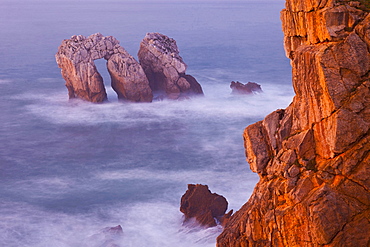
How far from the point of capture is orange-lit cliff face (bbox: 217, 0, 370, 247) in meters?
22.6

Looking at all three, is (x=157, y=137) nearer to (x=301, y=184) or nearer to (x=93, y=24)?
(x=301, y=184)

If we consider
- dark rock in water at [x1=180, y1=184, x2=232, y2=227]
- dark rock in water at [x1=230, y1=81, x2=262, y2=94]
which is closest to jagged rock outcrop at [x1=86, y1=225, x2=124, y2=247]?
dark rock in water at [x1=180, y1=184, x2=232, y2=227]

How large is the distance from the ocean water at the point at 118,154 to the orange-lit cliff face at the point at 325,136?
18467 mm

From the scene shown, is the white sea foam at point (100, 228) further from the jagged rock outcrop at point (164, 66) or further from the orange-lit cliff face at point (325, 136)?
the jagged rock outcrop at point (164, 66)

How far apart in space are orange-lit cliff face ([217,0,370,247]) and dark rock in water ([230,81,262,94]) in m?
60.6

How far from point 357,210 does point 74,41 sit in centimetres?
6133

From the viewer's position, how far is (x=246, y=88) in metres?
86.4

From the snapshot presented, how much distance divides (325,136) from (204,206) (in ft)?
73.6

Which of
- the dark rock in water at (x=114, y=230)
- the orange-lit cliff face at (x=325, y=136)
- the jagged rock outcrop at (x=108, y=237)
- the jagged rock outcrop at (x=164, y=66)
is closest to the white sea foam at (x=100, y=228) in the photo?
the jagged rock outcrop at (x=108, y=237)

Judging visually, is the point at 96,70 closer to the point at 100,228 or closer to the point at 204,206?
the point at 100,228

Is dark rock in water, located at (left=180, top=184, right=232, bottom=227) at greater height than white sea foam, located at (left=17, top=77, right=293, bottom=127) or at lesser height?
greater

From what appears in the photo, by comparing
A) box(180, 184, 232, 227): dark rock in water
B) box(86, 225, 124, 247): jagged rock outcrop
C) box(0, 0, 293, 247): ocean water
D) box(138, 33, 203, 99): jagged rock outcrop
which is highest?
box(138, 33, 203, 99): jagged rock outcrop

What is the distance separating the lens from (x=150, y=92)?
262 ft

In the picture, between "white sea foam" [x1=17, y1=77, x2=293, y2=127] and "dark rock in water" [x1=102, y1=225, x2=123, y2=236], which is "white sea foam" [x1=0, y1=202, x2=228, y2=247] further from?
"white sea foam" [x1=17, y1=77, x2=293, y2=127]
